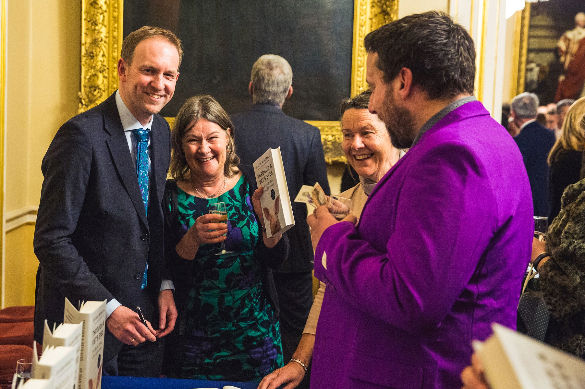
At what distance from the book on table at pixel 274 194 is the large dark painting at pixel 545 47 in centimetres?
328

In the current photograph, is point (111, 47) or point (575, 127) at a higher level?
point (111, 47)

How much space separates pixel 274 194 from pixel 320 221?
1.81 ft

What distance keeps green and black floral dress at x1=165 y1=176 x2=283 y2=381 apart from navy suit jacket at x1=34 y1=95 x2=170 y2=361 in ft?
0.60

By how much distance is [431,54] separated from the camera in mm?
1473

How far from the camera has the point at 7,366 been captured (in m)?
2.80

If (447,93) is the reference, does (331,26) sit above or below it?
above

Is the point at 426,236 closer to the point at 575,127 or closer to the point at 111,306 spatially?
the point at 111,306

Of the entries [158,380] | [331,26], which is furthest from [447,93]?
[331,26]

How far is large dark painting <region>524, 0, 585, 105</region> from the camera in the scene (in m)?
4.91

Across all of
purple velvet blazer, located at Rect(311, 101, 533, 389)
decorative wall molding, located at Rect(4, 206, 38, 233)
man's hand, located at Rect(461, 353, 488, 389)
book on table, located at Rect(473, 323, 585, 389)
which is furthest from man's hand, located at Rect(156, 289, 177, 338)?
decorative wall molding, located at Rect(4, 206, 38, 233)

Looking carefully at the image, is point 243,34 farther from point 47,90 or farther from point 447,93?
point 447,93

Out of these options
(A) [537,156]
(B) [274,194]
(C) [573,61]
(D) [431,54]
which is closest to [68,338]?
(D) [431,54]

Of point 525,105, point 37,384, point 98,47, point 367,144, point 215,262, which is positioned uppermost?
point 98,47

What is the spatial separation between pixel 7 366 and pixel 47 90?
2.69 m
